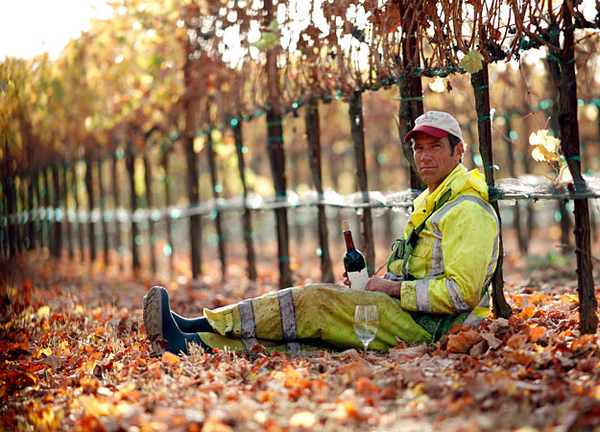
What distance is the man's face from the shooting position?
16.3 feet

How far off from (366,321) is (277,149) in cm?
491

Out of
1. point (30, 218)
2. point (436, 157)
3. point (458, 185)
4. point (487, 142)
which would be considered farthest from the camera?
point (30, 218)

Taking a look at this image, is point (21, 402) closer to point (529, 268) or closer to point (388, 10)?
point (388, 10)

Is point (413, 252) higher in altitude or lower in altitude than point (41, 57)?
lower

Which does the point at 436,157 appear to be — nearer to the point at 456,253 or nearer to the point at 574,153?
the point at 456,253

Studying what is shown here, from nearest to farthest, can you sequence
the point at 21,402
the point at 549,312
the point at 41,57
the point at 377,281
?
the point at 21,402
the point at 377,281
the point at 549,312
the point at 41,57

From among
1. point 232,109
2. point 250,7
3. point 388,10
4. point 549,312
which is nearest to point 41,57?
point 232,109

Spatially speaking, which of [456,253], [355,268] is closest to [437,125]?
[456,253]

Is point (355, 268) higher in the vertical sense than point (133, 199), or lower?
lower

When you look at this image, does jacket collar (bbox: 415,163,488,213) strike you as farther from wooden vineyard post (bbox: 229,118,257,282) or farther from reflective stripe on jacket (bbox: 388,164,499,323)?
wooden vineyard post (bbox: 229,118,257,282)

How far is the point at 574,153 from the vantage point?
4586 mm

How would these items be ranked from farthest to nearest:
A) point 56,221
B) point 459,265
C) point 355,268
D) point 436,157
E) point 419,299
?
1. point 56,221
2. point 355,268
3. point 436,157
4. point 419,299
5. point 459,265

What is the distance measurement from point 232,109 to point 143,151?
3998 millimetres

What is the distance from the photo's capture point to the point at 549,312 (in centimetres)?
528
